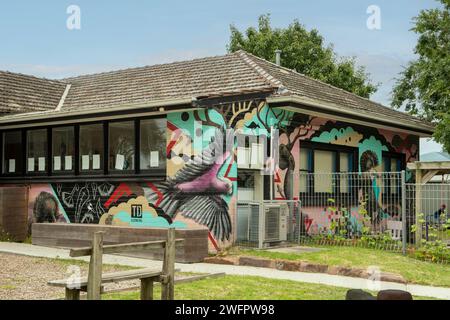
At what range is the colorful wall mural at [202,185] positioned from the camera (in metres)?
14.7

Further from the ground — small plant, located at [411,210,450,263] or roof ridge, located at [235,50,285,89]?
roof ridge, located at [235,50,285,89]

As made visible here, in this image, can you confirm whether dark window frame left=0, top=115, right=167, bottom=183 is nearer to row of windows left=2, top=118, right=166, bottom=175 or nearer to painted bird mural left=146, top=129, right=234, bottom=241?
row of windows left=2, top=118, right=166, bottom=175

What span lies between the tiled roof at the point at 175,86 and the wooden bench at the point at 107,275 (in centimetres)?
703

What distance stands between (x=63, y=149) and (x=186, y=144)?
4.56 m

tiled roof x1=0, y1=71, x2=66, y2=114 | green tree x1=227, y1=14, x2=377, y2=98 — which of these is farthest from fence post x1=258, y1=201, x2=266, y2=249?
green tree x1=227, y1=14, x2=377, y2=98

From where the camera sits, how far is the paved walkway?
1033 cm

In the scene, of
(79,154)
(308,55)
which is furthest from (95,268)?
(308,55)

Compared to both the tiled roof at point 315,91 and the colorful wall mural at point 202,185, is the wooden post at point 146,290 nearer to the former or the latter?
the colorful wall mural at point 202,185

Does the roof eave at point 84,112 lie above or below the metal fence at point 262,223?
above

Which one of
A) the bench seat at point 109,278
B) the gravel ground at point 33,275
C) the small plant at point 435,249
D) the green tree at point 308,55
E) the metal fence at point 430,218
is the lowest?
the gravel ground at point 33,275

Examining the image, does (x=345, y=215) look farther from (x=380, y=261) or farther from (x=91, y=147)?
(x=91, y=147)

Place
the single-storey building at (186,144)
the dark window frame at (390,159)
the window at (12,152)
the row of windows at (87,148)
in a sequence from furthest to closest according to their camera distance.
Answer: the dark window frame at (390,159)
the window at (12,152)
the row of windows at (87,148)
the single-storey building at (186,144)

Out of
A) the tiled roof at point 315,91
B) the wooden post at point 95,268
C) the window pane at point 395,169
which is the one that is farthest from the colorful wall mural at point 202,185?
the wooden post at point 95,268

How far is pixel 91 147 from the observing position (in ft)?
56.0
